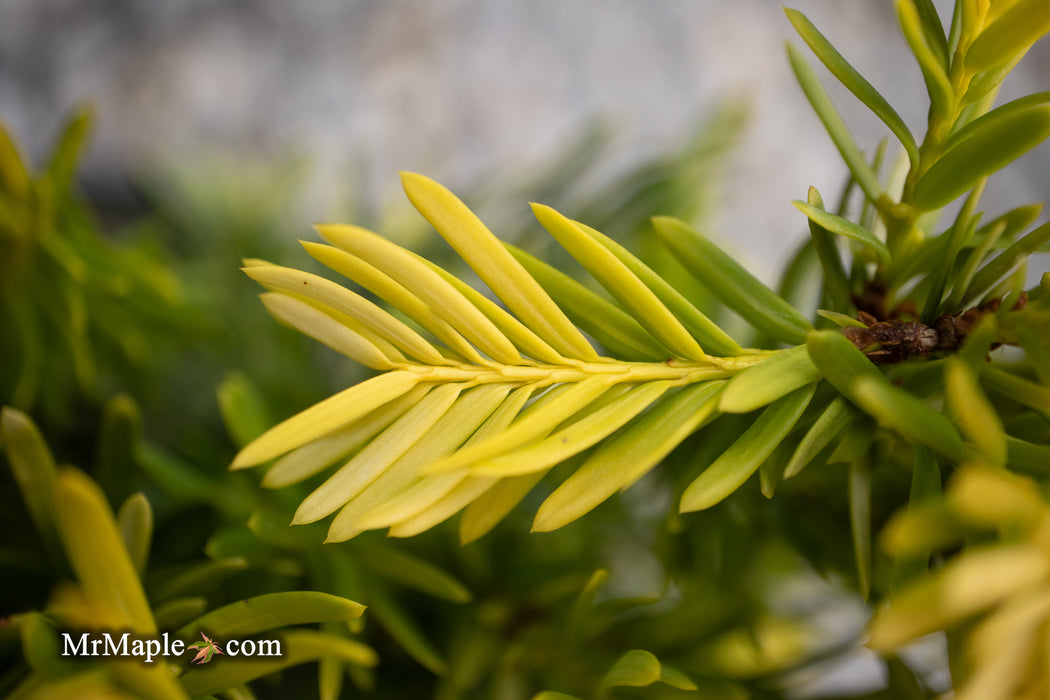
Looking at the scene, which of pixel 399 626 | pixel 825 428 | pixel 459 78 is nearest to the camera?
pixel 825 428

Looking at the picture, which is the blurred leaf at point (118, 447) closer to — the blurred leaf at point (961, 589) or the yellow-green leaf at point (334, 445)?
the yellow-green leaf at point (334, 445)

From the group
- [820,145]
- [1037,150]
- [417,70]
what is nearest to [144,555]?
[417,70]

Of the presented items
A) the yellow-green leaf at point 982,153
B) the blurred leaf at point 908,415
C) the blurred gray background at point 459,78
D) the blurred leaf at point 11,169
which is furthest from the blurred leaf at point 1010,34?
the blurred gray background at point 459,78

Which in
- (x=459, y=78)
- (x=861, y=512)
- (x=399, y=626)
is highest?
(x=459, y=78)

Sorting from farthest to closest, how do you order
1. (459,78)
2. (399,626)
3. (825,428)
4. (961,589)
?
(459,78), (399,626), (825,428), (961,589)

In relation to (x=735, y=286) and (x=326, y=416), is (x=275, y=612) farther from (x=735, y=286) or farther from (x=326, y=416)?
(x=735, y=286)

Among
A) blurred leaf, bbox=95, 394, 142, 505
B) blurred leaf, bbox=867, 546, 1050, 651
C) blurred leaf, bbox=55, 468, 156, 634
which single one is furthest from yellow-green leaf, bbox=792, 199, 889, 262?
blurred leaf, bbox=95, 394, 142, 505

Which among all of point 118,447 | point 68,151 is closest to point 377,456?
point 118,447

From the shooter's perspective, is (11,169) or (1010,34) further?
(11,169)

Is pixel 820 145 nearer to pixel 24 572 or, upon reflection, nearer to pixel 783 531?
pixel 783 531
